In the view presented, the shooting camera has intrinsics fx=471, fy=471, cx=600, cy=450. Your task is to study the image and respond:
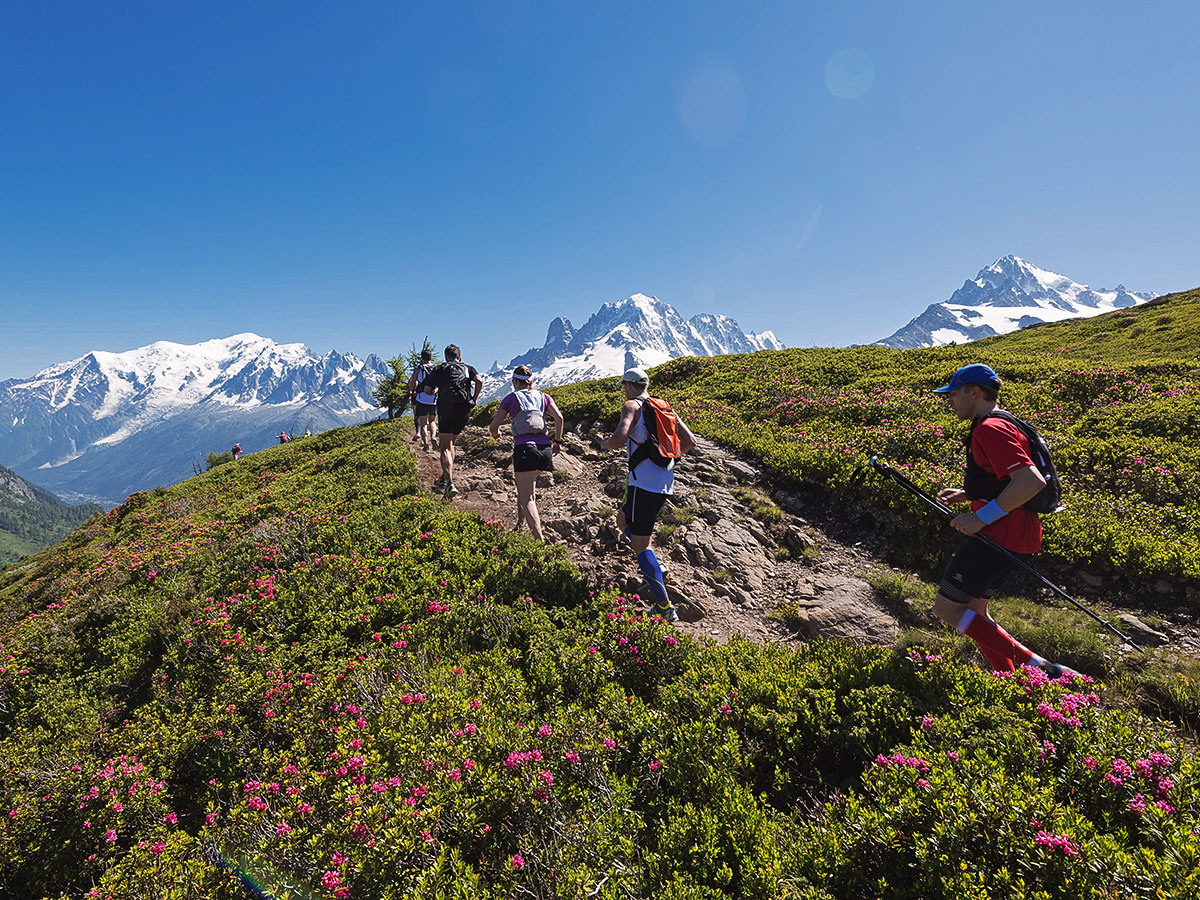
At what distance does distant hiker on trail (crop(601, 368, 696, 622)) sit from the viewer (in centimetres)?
667

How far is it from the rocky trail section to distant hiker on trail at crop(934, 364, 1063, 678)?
62.7 inches

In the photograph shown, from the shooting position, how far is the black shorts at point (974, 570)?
5.04 m

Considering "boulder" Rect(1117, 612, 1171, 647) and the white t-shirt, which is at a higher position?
the white t-shirt

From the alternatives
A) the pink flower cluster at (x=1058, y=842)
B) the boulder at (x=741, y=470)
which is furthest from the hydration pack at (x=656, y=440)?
the boulder at (x=741, y=470)

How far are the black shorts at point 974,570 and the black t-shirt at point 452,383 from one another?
374 inches

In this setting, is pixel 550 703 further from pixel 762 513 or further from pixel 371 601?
pixel 762 513

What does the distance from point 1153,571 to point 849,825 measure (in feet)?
25.2

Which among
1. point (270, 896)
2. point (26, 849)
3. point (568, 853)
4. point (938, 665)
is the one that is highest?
point (938, 665)

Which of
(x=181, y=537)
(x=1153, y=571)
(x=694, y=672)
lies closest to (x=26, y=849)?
(x=694, y=672)

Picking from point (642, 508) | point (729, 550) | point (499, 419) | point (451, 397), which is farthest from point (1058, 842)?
point (451, 397)

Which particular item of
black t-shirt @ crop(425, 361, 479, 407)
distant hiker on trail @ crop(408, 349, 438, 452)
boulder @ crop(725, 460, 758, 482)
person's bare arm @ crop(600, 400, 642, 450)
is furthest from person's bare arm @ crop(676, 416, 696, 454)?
distant hiker on trail @ crop(408, 349, 438, 452)

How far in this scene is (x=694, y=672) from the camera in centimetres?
523

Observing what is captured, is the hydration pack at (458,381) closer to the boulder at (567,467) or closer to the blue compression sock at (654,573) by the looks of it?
the boulder at (567,467)

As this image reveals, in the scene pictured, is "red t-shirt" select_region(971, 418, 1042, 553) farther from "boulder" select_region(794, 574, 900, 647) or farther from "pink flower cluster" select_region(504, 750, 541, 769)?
"pink flower cluster" select_region(504, 750, 541, 769)
